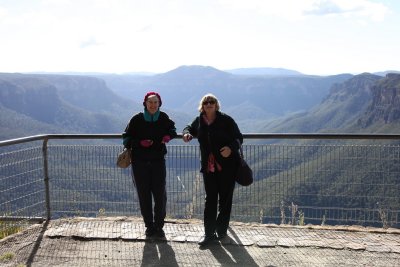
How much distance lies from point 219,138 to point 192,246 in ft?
4.42

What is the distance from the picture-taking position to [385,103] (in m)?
102

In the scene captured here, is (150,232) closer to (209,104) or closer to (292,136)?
(209,104)

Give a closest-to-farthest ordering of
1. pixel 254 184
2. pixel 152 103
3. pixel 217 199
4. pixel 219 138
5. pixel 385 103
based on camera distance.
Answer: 1. pixel 219 138
2. pixel 152 103
3. pixel 217 199
4. pixel 254 184
5. pixel 385 103

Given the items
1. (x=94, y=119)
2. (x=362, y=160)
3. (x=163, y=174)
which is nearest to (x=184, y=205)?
(x=163, y=174)

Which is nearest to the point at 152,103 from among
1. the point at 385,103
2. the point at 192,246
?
the point at 192,246

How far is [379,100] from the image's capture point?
350 feet

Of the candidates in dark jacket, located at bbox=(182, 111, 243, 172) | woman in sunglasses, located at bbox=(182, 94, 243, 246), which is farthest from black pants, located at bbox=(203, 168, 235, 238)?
dark jacket, located at bbox=(182, 111, 243, 172)

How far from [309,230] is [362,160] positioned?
1255mm

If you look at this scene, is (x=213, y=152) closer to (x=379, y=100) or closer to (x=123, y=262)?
(x=123, y=262)

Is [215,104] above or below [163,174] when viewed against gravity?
above

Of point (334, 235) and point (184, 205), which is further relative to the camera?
point (184, 205)

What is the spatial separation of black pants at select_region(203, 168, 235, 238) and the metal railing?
38.7 inches

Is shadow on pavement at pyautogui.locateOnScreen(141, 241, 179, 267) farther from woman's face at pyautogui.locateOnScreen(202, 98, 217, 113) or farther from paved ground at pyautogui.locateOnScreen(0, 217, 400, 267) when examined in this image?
woman's face at pyautogui.locateOnScreen(202, 98, 217, 113)

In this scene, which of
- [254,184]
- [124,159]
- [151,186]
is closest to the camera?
[124,159]
